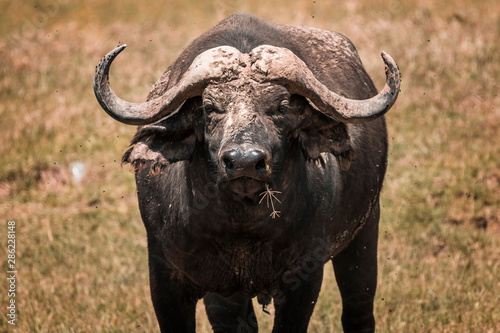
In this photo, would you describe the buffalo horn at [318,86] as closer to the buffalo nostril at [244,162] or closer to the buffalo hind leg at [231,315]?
the buffalo nostril at [244,162]

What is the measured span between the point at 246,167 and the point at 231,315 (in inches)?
110

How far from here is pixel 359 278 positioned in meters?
6.91

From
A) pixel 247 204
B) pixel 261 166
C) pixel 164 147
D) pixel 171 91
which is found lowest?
pixel 247 204

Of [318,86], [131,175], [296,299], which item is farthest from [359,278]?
[131,175]

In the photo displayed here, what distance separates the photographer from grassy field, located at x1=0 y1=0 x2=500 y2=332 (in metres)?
8.08

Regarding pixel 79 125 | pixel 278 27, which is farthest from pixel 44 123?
pixel 278 27

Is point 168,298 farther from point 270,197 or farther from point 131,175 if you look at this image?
point 131,175

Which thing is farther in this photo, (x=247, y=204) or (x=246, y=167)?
(x=247, y=204)

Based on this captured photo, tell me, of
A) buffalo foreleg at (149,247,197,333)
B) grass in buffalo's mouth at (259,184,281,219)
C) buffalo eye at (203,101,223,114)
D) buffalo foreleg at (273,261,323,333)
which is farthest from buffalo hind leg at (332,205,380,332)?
buffalo eye at (203,101,223,114)

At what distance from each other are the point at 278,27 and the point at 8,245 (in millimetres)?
4721

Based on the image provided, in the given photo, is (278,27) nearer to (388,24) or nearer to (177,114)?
(177,114)

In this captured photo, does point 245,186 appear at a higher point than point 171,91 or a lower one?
lower

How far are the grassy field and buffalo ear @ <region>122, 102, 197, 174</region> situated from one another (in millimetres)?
2733

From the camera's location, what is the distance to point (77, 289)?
27.9ft
